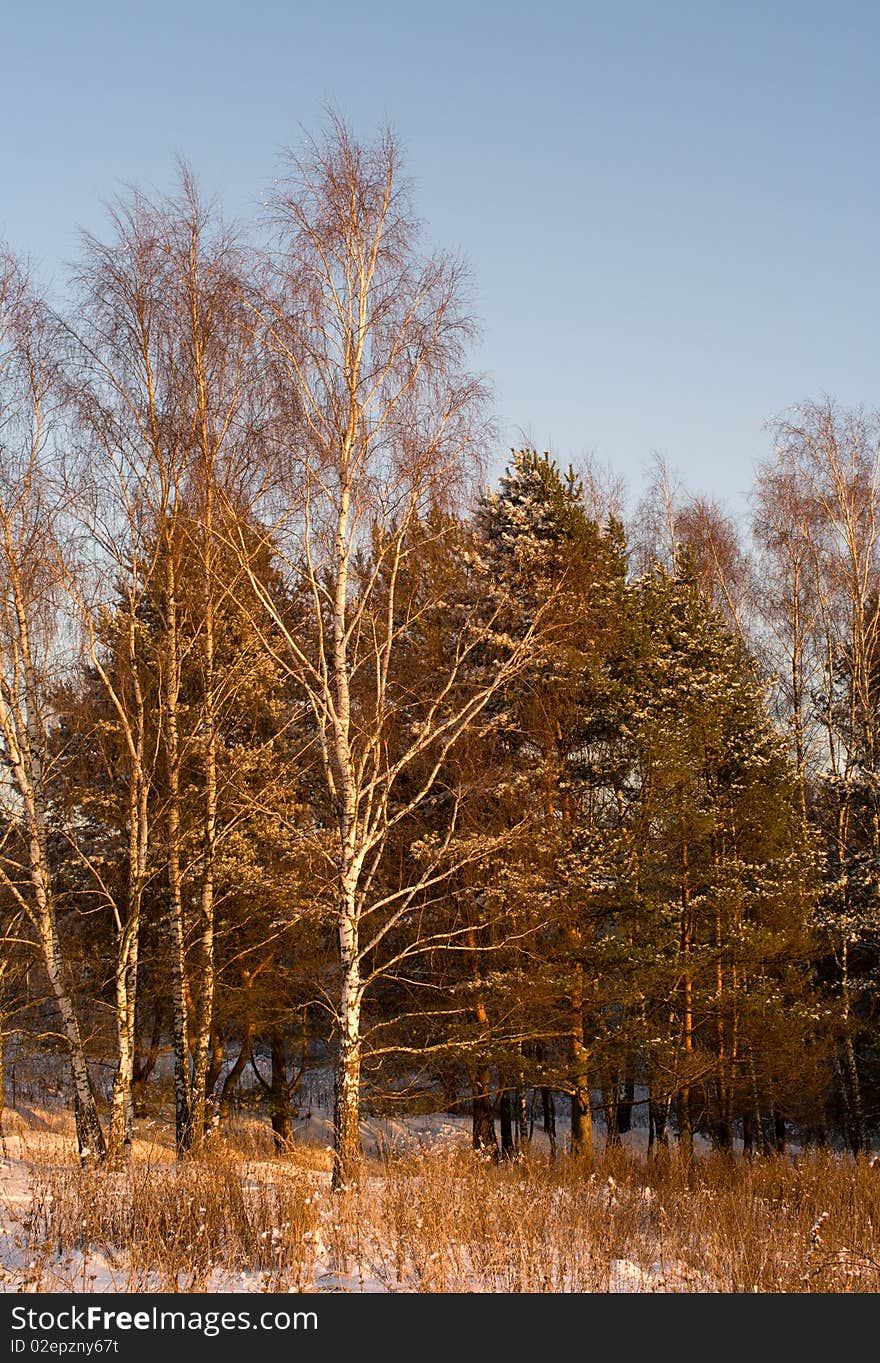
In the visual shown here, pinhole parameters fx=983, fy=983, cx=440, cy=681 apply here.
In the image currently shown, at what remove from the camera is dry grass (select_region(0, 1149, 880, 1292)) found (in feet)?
17.9

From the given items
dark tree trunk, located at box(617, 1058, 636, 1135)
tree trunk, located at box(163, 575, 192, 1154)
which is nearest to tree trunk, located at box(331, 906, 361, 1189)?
tree trunk, located at box(163, 575, 192, 1154)

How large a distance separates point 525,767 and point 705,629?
228 inches

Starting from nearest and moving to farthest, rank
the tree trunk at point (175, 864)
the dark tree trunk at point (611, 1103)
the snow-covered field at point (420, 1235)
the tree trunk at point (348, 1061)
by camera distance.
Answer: the snow-covered field at point (420, 1235)
the tree trunk at point (348, 1061)
the tree trunk at point (175, 864)
the dark tree trunk at point (611, 1103)

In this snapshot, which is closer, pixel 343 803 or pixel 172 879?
pixel 343 803

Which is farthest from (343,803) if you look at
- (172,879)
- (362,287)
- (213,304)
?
(213,304)

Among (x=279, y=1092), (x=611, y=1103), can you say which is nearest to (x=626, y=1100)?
(x=611, y=1103)

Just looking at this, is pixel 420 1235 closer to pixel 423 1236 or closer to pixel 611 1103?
pixel 423 1236

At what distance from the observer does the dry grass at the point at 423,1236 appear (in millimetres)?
5453

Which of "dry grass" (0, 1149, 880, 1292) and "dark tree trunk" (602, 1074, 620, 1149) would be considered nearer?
"dry grass" (0, 1149, 880, 1292)

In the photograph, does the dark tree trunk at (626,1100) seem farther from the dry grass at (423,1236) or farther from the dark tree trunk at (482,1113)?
the dry grass at (423,1236)

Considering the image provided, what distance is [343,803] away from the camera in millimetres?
10297

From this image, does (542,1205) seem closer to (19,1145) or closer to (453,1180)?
(453,1180)

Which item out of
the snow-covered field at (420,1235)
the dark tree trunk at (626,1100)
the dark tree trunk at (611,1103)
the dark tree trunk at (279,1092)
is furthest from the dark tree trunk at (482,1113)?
the snow-covered field at (420,1235)

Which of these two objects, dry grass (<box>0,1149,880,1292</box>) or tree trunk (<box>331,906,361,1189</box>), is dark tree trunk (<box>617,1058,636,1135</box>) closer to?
tree trunk (<box>331,906,361,1189</box>)
